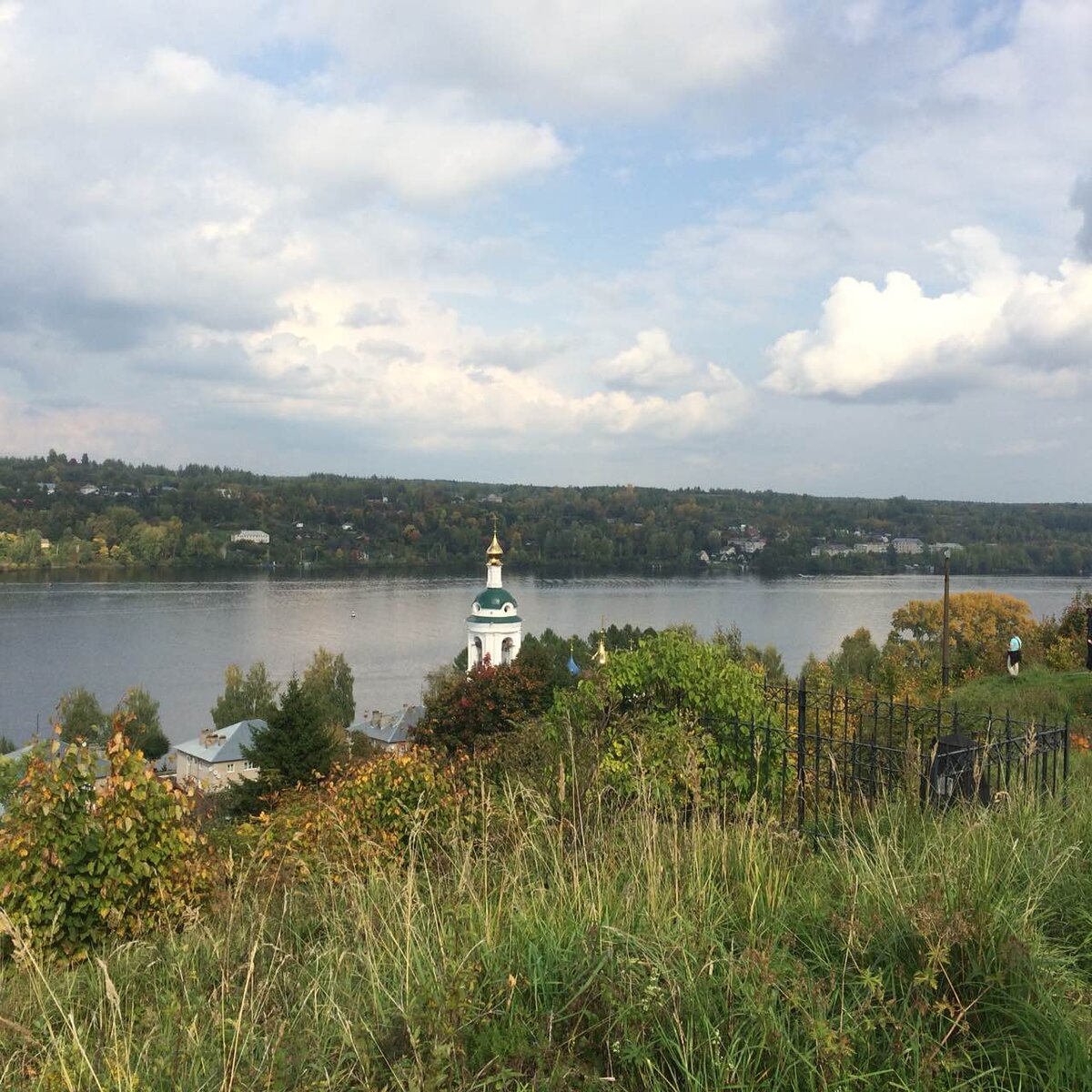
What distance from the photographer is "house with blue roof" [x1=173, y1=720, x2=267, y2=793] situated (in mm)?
37875

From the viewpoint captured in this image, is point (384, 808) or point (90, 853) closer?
point (90, 853)

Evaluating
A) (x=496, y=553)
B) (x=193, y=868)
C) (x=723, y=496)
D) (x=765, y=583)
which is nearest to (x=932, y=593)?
(x=765, y=583)

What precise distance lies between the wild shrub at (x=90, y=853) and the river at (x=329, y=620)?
41.9 meters

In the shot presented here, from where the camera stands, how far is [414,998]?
2.48 m

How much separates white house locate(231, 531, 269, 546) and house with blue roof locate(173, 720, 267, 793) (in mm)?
84702

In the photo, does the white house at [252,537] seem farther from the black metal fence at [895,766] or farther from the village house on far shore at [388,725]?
the black metal fence at [895,766]

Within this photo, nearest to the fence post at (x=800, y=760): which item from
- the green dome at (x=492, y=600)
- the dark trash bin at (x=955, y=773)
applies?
the dark trash bin at (x=955, y=773)

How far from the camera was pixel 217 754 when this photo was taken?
38062mm

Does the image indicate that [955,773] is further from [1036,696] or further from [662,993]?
[1036,696]

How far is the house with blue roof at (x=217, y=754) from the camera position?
3788 centimetres

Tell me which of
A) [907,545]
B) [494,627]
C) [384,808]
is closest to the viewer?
[384,808]

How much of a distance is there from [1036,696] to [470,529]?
120042 millimetres

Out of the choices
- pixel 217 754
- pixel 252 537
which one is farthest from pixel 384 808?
pixel 252 537

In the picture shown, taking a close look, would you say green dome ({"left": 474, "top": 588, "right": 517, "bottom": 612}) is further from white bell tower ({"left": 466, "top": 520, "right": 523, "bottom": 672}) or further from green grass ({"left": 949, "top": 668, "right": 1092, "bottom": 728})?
green grass ({"left": 949, "top": 668, "right": 1092, "bottom": 728})
